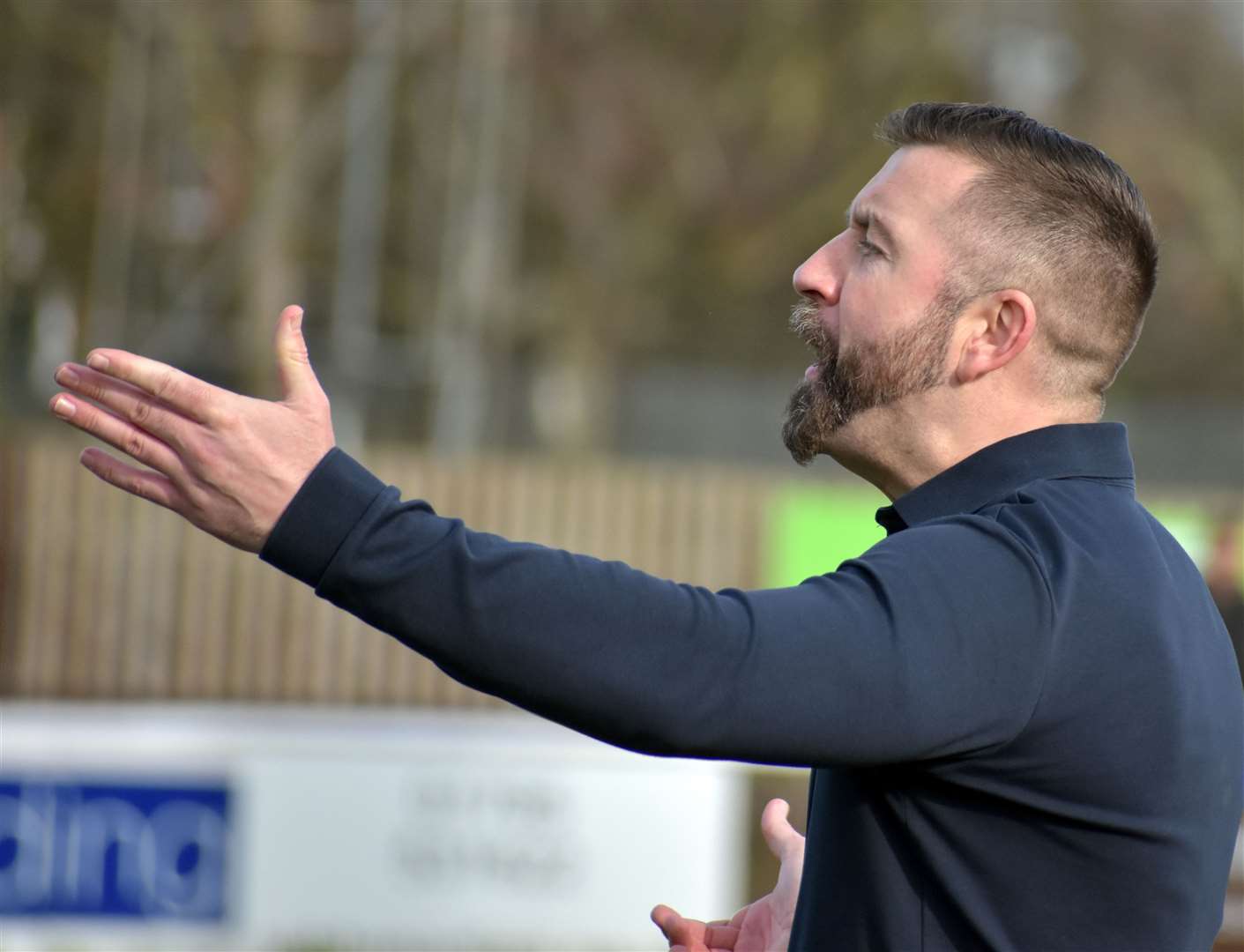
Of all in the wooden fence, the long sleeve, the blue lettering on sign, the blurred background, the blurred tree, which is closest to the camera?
the long sleeve

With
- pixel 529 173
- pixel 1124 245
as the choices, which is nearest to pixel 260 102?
pixel 529 173

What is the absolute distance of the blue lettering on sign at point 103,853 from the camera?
6926 mm

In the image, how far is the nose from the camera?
2.05 m

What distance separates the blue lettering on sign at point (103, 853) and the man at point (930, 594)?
564 cm

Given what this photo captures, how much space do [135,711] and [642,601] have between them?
6853 mm

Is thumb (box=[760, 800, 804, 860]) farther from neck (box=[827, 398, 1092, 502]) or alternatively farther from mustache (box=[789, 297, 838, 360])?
mustache (box=[789, 297, 838, 360])

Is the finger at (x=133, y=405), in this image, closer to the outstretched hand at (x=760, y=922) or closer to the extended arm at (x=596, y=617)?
the extended arm at (x=596, y=617)

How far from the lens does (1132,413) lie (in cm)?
1666

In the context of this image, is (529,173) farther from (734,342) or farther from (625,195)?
(734,342)

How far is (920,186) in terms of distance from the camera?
2004 mm

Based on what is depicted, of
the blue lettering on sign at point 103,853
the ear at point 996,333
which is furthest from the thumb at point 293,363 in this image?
the blue lettering on sign at point 103,853

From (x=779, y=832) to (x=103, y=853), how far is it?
5351 millimetres

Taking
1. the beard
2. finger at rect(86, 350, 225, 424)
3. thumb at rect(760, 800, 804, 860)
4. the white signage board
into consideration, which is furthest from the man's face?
the white signage board

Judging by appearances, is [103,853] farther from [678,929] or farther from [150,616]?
[678,929]
